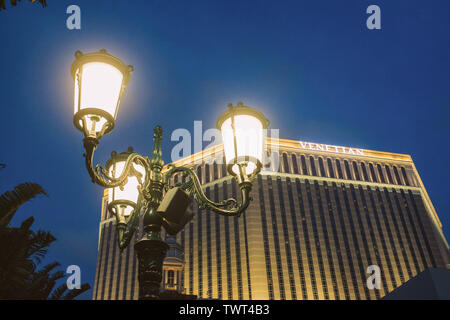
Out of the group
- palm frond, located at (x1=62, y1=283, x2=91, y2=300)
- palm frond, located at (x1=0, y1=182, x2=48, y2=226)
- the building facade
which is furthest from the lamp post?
the building facade

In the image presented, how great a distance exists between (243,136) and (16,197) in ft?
14.0

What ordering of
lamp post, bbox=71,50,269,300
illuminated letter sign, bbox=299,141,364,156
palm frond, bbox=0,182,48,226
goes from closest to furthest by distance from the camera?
lamp post, bbox=71,50,269,300 < palm frond, bbox=0,182,48,226 < illuminated letter sign, bbox=299,141,364,156

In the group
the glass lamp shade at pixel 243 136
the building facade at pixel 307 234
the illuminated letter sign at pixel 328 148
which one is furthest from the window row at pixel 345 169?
the glass lamp shade at pixel 243 136

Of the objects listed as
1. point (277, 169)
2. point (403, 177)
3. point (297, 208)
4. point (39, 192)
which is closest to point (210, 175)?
point (277, 169)

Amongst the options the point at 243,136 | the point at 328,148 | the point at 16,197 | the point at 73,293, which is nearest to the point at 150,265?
the point at 243,136

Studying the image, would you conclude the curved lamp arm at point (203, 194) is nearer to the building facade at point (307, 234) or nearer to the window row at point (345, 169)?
the building facade at point (307, 234)

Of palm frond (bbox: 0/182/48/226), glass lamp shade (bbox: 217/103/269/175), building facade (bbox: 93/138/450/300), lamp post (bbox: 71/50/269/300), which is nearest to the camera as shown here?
lamp post (bbox: 71/50/269/300)

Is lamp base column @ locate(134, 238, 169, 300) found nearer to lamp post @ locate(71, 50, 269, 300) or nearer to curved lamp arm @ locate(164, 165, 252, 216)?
lamp post @ locate(71, 50, 269, 300)

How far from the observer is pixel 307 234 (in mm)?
76062

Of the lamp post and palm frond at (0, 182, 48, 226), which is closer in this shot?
the lamp post

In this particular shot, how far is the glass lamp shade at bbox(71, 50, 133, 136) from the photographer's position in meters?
3.51

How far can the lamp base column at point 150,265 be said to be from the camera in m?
3.42

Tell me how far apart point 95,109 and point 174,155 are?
4419 inches

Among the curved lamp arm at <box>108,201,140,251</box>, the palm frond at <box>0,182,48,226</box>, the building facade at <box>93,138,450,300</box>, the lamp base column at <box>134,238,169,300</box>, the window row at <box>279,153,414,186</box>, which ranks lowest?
the lamp base column at <box>134,238,169,300</box>
